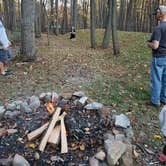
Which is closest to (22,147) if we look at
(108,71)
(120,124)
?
(120,124)

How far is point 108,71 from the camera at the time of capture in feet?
24.4

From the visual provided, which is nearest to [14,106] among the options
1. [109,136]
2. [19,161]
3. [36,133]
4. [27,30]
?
[36,133]

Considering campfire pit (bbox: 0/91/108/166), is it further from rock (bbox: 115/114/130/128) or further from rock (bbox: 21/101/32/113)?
rock (bbox: 115/114/130/128)

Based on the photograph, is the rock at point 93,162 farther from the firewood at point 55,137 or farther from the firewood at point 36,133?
the firewood at point 36,133

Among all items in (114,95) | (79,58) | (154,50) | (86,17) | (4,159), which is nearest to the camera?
(4,159)

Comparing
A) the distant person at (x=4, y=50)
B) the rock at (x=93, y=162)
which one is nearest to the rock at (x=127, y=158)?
the rock at (x=93, y=162)

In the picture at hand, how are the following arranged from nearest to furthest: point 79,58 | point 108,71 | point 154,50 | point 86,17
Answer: point 154,50 → point 108,71 → point 79,58 → point 86,17

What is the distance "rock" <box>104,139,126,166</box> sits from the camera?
352 cm

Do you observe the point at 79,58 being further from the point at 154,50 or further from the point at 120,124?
the point at 120,124

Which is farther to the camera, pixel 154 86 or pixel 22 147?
pixel 154 86

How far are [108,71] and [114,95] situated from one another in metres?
1.93

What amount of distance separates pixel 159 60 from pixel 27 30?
13.1ft

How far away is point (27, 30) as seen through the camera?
7617 mm

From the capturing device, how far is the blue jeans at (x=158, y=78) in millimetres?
5020
